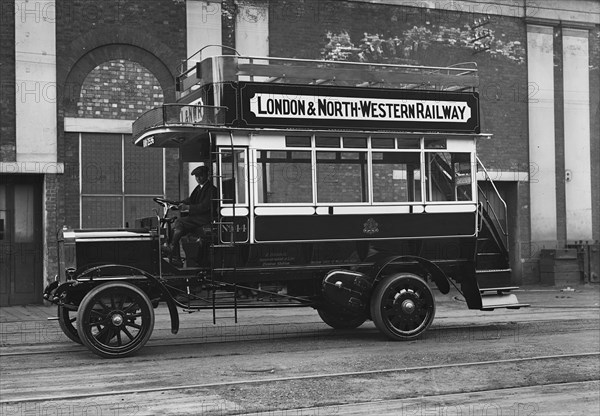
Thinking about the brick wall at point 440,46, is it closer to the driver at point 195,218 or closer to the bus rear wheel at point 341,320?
the bus rear wheel at point 341,320

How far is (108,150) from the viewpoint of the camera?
676 inches

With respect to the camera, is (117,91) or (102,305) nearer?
(102,305)

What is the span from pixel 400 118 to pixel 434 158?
0.75 meters

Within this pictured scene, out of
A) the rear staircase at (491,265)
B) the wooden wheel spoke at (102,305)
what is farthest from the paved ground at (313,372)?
the wooden wheel spoke at (102,305)

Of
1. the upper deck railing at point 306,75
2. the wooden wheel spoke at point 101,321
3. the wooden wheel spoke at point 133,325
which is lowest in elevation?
the wooden wheel spoke at point 133,325

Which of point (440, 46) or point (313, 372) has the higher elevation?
point (440, 46)

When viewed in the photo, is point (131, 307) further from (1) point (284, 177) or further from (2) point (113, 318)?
(1) point (284, 177)

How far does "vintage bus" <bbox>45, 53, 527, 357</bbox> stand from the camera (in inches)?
404

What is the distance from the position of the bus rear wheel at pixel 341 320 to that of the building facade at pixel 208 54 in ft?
11.4

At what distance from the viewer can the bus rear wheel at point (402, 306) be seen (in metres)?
11.0

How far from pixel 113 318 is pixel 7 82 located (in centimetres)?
836

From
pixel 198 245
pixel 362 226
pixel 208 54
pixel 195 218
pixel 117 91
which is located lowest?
pixel 198 245

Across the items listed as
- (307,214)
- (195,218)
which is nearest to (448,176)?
(307,214)

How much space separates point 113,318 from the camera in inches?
382
